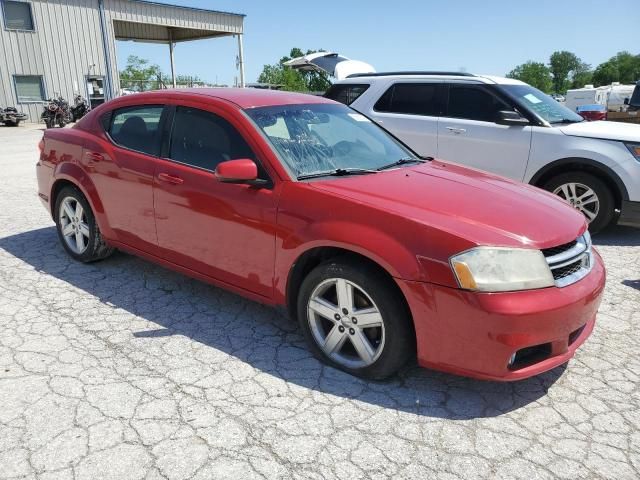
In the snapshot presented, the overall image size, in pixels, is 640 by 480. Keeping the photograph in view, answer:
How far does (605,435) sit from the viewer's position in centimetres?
257

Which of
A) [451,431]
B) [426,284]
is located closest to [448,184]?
[426,284]

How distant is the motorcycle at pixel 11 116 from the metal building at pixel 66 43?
104cm

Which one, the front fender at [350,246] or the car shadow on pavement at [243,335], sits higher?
the front fender at [350,246]

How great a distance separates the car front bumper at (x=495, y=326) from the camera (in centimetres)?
249

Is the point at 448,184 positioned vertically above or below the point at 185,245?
above

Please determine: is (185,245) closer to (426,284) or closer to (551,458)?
(426,284)

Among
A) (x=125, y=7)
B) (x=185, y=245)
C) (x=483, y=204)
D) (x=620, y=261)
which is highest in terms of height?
(x=125, y=7)

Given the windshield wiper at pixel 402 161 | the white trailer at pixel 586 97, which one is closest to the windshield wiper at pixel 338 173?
the windshield wiper at pixel 402 161

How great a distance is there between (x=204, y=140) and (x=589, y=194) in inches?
171

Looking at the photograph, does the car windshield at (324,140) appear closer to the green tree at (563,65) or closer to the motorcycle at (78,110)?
the motorcycle at (78,110)

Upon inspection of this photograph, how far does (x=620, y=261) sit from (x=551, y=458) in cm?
342

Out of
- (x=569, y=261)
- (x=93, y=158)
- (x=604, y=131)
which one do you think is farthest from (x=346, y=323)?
(x=604, y=131)

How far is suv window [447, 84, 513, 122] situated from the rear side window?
1351 millimetres

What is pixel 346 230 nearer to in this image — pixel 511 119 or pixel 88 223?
pixel 88 223
